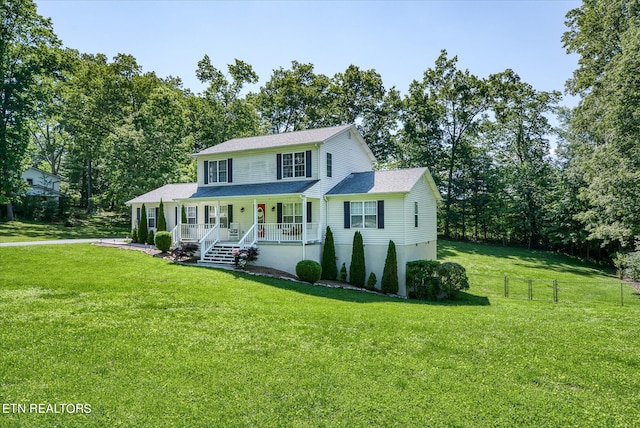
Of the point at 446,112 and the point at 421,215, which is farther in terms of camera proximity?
the point at 446,112

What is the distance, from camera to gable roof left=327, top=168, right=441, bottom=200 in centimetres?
1830

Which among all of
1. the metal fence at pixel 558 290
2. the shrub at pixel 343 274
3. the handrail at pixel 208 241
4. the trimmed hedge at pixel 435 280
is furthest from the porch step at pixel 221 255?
the metal fence at pixel 558 290

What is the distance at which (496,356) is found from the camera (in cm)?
731

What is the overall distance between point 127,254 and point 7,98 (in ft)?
67.0

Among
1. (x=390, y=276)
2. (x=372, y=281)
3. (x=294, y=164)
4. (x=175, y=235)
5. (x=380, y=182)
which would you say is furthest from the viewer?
(x=175, y=235)

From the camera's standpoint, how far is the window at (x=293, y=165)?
67.1 feet

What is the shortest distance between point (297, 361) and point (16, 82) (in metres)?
34.3

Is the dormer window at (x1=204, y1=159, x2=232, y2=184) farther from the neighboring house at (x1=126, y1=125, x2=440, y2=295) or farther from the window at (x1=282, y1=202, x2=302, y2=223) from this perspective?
the window at (x1=282, y1=202, x2=302, y2=223)

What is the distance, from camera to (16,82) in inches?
1133

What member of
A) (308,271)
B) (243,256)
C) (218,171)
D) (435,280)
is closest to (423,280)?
(435,280)

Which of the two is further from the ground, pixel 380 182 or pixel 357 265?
pixel 380 182

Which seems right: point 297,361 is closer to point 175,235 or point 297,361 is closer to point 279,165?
point 279,165

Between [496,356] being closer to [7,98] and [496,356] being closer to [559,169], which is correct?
[559,169]

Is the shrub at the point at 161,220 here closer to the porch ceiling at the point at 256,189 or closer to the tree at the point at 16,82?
the porch ceiling at the point at 256,189
